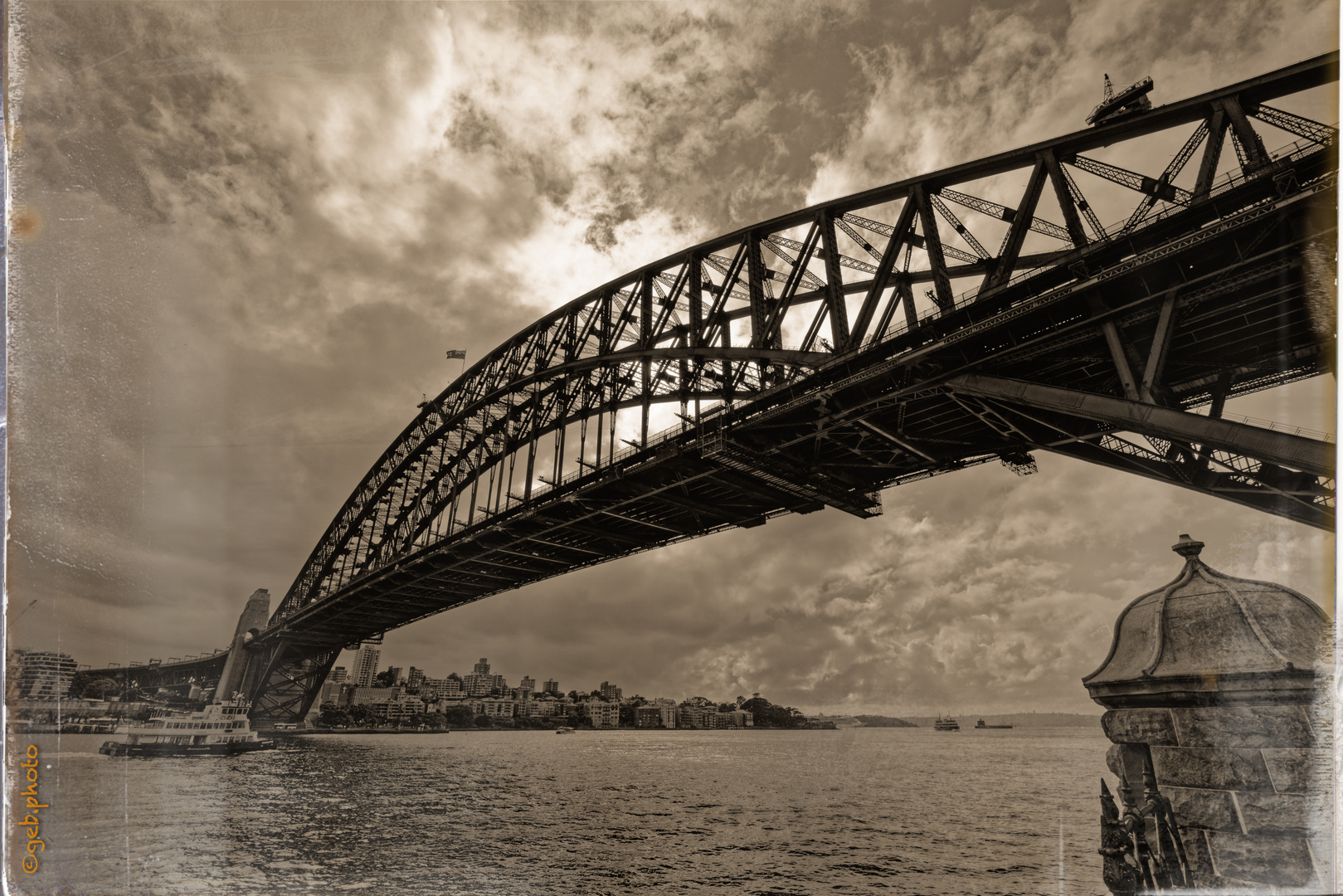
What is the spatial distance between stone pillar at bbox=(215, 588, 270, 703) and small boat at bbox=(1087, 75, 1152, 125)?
49495 mm

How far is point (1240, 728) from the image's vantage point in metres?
4.95

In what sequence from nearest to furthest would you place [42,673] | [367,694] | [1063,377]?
1. [42,673]
2. [1063,377]
3. [367,694]

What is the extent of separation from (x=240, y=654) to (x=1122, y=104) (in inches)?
2350

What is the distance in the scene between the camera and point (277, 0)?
10219mm

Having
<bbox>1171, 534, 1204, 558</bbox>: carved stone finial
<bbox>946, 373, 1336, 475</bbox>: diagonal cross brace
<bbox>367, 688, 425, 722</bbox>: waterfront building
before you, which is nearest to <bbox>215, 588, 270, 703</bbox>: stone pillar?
<bbox>946, 373, 1336, 475</bbox>: diagonal cross brace

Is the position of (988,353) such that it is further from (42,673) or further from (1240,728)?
(42,673)

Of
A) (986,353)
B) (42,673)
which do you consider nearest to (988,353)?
(986,353)

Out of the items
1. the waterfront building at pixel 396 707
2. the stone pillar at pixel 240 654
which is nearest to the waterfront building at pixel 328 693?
the waterfront building at pixel 396 707

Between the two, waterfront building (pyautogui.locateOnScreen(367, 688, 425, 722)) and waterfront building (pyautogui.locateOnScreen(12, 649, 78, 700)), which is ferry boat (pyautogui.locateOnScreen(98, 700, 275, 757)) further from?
waterfront building (pyautogui.locateOnScreen(367, 688, 425, 722))

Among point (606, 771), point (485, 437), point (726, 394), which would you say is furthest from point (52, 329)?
point (606, 771)

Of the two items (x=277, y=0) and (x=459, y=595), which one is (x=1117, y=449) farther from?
(x=459, y=595)

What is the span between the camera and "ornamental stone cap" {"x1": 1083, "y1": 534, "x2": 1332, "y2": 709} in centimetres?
475

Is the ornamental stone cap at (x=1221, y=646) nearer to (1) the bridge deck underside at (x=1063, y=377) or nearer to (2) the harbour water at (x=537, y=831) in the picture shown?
(1) the bridge deck underside at (x=1063, y=377)

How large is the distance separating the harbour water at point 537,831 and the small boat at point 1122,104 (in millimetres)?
12243
